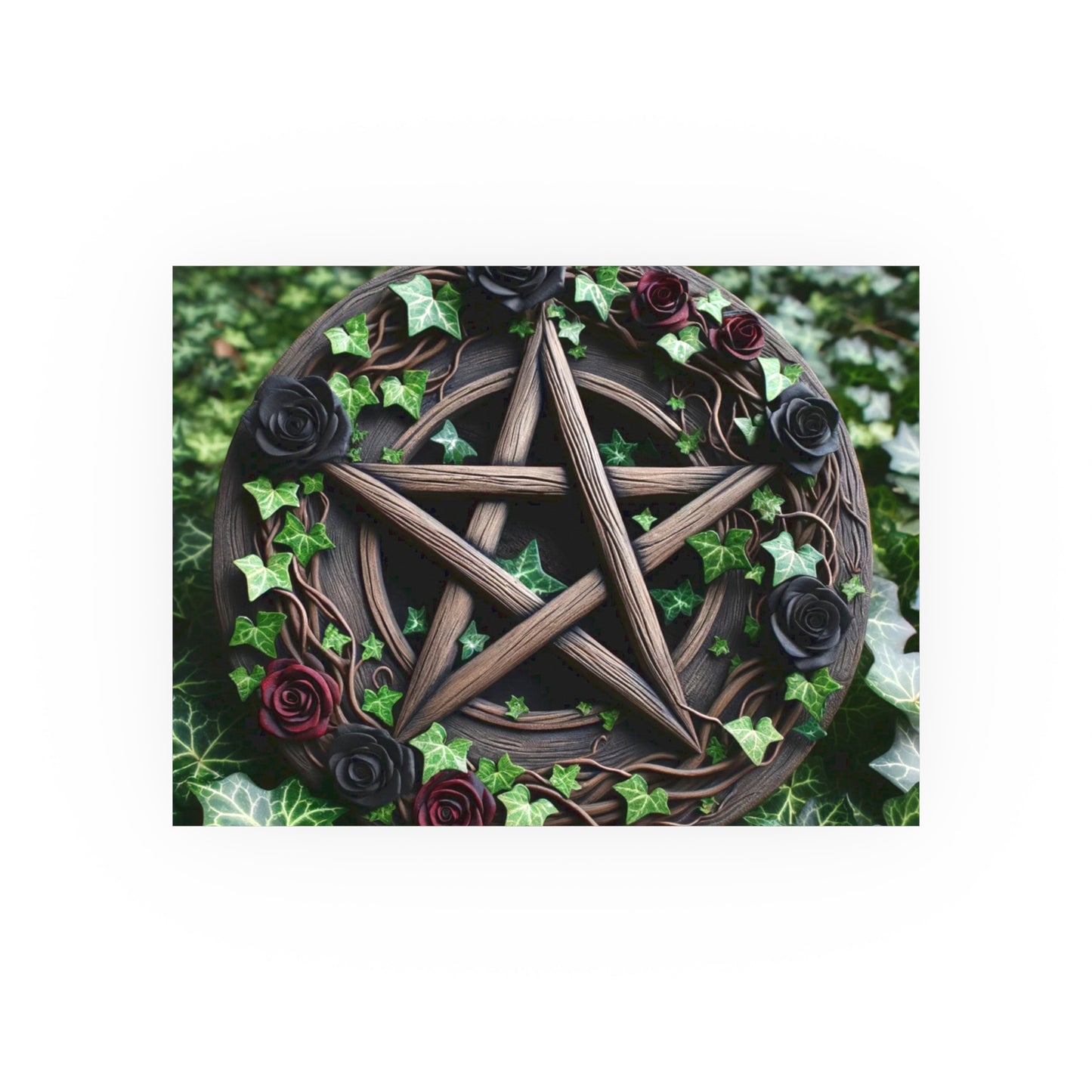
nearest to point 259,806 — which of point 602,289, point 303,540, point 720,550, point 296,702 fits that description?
point 296,702

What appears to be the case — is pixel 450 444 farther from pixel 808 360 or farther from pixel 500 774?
pixel 808 360

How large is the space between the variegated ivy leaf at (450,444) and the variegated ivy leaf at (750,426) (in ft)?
1.31

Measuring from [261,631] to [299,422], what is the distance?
0.97 feet

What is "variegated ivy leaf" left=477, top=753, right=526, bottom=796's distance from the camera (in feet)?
3.92

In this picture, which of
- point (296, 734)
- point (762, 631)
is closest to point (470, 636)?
point (296, 734)

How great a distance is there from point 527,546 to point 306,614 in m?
0.32

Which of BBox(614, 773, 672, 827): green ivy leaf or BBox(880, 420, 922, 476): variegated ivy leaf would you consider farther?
BBox(880, 420, 922, 476): variegated ivy leaf

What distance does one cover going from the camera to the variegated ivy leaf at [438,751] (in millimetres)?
1183

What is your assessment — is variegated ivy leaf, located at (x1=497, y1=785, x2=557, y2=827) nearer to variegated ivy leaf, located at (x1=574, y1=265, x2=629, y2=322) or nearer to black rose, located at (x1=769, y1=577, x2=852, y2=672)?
black rose, located at (x1=769, y1=577, x2=852, y2=672)

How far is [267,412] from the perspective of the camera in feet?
3.92

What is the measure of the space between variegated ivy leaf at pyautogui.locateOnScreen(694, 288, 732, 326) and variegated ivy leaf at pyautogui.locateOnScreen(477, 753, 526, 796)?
703 millimetres

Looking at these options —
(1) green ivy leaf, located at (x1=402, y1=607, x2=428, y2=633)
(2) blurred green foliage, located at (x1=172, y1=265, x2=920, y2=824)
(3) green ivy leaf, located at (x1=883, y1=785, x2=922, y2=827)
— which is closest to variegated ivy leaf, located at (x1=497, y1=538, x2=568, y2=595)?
(1) green ivy leaf, located at (x1=402, y1=607, x2=428, y2=633)

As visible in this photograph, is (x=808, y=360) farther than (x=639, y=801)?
Yes

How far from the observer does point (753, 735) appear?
1.21 meters
